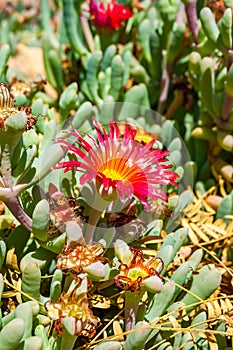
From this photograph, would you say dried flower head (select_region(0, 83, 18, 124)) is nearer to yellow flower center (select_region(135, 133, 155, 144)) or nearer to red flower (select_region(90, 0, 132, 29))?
yellow flower center (select_region(135, 133, 155, 144))

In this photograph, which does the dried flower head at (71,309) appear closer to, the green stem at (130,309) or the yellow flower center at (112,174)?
the green stem at (130,309)

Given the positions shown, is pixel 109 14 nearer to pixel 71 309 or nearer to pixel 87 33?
pixel 87 33

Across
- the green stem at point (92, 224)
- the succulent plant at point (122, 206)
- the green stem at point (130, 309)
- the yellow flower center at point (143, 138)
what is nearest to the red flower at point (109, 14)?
the succulent plant at point (122, 206)

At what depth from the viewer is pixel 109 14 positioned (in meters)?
1.33

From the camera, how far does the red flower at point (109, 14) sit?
1333mm

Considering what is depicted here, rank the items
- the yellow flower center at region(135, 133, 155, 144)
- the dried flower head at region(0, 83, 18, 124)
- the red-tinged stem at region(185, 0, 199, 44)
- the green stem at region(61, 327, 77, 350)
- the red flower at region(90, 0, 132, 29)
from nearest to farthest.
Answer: the green stem at region(61, 327, 77, 350)
the dried flower head at region(0, 83, 18, 124)
the yellow flower center at region(135, 133, 155, 144)
the red-tinged stem at region(185, 0, 199, 44)
the red flower at region(90, 0, 132, 29)

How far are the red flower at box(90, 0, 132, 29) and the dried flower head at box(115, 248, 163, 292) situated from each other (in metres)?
0.71

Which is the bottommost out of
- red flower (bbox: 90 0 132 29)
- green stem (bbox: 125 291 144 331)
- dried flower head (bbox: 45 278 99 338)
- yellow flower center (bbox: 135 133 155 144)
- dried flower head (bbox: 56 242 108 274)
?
green stem (bbox: 125 291 144 331)

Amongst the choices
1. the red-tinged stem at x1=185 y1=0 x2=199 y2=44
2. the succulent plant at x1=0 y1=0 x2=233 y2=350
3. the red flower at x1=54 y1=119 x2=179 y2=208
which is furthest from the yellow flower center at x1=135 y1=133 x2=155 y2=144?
the red-tinged stem at x1=185 y1=0 x2=199 y2=44

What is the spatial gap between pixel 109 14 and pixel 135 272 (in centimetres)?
74

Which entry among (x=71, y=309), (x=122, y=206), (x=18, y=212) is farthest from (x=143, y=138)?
(x=71, y=309)

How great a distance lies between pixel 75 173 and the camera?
93 centimetres

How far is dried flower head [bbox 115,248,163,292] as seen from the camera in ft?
2.51

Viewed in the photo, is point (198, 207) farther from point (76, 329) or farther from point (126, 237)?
point (76, 329)
